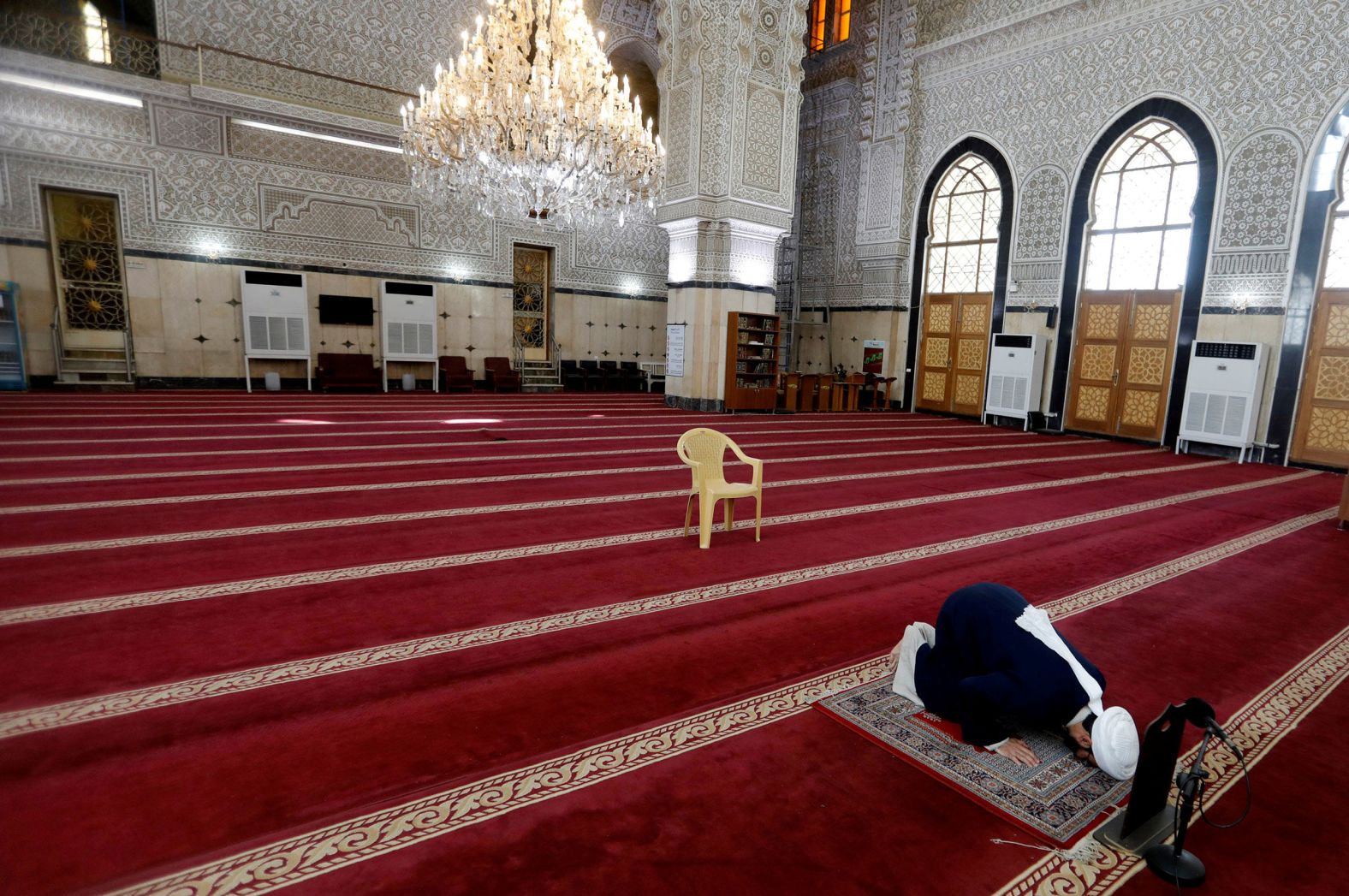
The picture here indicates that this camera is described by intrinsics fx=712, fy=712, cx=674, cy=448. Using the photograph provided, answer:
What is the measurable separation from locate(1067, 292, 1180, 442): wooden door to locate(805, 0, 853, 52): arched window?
620 cm

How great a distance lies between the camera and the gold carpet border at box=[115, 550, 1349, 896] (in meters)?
1.21

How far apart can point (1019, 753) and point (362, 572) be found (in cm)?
222

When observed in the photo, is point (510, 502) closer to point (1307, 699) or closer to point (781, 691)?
point (781, 691)

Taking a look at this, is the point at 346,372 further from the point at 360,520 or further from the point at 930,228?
the point at 930,228

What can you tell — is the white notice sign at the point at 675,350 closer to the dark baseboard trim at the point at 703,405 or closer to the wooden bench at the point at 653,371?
the dark baseboard trim at the point at 703,405

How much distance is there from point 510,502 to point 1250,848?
→ 124 inches

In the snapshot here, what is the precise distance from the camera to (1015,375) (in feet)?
27.8

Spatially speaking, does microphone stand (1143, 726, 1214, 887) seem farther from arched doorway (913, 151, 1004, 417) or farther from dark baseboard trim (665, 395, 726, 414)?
arched doorway (913, 151, 1004, 417)

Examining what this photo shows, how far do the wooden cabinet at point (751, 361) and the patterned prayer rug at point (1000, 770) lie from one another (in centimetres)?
716

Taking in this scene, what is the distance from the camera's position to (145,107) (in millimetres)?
8328

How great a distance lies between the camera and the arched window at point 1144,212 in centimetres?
723

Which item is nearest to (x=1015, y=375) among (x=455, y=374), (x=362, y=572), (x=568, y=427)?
(x=568, y=427)

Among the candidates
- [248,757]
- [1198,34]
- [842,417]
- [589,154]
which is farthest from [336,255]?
[1198,34]

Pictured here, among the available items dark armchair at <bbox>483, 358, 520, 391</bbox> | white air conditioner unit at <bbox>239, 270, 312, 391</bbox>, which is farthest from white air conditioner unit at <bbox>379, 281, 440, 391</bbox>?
white air conditioner unit at <bbox>239, 270, 312, 391</bbox>
